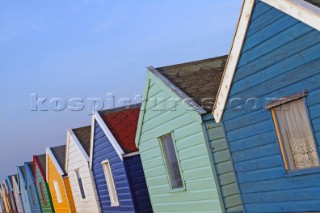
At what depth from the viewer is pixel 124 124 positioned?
55.6ft

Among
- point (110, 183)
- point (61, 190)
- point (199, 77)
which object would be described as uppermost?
point (199, 77)

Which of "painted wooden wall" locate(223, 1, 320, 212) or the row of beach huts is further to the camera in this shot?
the row of beach huts

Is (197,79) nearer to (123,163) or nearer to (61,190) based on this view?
(123,163)

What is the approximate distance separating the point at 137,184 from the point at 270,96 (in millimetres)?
8402

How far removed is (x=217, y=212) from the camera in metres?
10.9

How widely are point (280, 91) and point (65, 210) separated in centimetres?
1932

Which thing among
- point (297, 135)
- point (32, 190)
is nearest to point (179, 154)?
point (297, 135)

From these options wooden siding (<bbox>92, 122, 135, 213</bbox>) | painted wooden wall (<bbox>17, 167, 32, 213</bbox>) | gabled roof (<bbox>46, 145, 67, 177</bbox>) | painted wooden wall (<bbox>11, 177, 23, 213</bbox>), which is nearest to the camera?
wooden siding (<bbox>92, 122, 135, 213</bbox>)

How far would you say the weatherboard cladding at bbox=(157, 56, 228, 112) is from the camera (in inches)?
443

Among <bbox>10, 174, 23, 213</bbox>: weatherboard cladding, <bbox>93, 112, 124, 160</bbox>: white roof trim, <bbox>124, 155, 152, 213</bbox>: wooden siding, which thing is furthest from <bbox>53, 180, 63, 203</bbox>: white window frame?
<bbox>10, 174, 23, 213</bbox>: weatherboard cladding

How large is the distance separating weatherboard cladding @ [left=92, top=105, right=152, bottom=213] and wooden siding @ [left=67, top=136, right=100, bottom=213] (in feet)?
2.37

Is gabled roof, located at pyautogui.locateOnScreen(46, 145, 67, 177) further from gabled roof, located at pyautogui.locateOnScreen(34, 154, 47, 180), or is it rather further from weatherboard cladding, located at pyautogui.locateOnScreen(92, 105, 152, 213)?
weatherboard cladding, located at pyautogui.locateOnScreen(92, 105, 152, 213)

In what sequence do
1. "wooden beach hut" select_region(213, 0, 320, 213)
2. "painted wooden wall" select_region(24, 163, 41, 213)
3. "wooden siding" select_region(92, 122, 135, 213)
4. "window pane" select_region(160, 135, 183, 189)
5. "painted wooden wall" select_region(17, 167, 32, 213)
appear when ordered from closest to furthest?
"wooden beach hut" select_region(213, 0, 320, 213) → "window pane" select_region(160, 135, 183, 189) → "wooden siding" select_region(92, 122, 135, 213) → "painted wooden wall" select_region(24, 163, 41, 213) → "painted wooden wall" select_region(17, 167, 32, 213)

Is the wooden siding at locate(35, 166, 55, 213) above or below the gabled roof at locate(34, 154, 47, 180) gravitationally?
below
